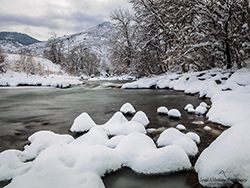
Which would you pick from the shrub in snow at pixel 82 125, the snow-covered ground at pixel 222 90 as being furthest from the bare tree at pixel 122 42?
the shrub in snow at pixel 82 125

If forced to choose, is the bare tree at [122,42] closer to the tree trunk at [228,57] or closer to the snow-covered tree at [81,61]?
the tree trunk at [228,57]

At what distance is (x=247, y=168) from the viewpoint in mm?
1249

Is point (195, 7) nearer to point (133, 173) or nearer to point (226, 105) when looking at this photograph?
point (226, 105)

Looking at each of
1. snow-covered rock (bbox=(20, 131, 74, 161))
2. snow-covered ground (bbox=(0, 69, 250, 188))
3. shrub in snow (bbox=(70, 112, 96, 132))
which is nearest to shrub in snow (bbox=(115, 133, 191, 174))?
snow-covered ground (bbox=(0, 69, 250, 188))

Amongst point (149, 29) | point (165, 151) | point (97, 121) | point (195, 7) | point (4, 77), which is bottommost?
point (97, 121)

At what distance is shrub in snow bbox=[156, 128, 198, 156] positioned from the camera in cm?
207

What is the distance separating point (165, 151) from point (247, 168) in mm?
752

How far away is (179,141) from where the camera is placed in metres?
2.17

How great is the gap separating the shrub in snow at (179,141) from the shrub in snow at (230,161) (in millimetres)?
475

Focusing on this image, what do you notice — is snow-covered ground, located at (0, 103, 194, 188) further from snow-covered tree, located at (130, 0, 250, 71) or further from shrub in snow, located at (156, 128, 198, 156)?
snow-covered tree, located at (130, 0, 250, 71)

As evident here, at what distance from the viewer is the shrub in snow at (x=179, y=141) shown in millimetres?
2074

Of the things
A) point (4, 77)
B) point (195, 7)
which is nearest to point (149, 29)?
point (195, 7)

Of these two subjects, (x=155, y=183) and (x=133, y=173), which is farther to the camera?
(x=133, y=173)

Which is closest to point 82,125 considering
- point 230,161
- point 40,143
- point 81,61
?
point 40,143
